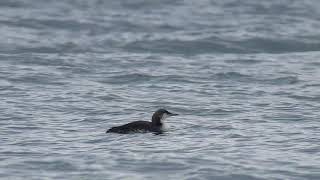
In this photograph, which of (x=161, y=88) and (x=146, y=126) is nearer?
(x=146, y=126)

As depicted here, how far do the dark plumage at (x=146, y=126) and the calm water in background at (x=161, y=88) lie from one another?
21cm

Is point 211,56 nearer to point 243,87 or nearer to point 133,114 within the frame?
point 243,87

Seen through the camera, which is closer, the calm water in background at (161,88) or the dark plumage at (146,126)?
the calm water in background at (161,88)

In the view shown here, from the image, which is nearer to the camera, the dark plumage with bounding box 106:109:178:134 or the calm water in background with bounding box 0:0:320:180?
the calm water in background with bounding box 0:0:320:180

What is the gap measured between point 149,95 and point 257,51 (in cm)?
916

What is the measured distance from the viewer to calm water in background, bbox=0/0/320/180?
17.0 m

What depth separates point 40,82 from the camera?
2539 cm

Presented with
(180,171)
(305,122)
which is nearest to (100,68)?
(305,122)

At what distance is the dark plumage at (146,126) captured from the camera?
62.1 feet

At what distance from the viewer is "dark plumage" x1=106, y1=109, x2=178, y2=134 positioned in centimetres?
1894

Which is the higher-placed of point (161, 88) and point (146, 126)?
point (161, 88)

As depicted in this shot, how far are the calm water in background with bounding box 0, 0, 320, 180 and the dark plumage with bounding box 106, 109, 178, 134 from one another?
209mm

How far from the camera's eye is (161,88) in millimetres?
25000

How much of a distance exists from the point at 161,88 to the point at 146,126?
5.48 meters
